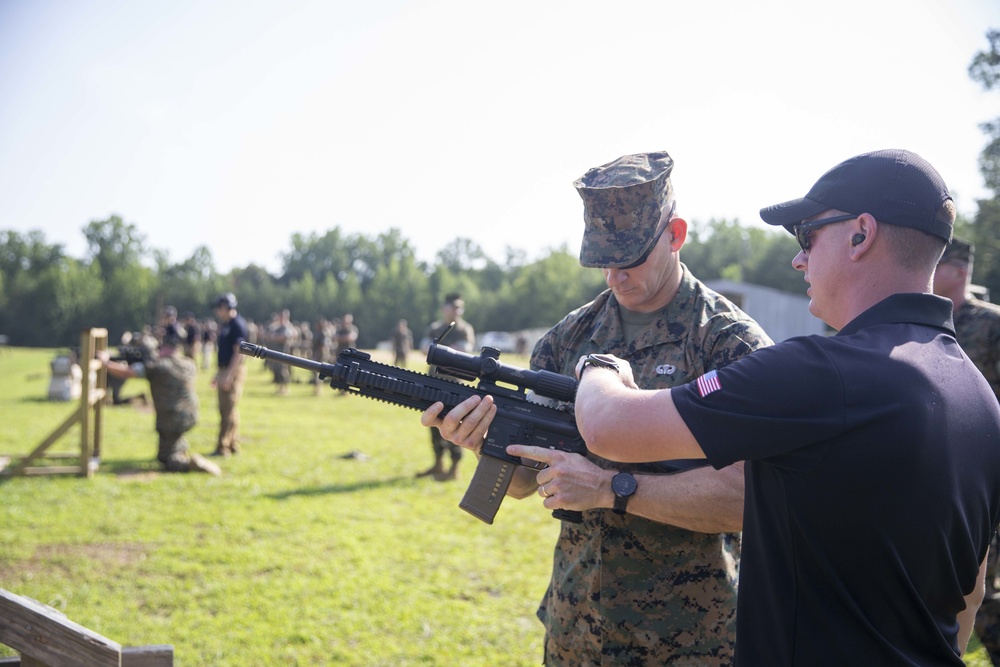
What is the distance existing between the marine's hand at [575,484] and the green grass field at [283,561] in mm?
3156

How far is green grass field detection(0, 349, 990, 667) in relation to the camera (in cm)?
525

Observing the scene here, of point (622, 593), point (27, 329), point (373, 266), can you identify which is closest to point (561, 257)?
point (373, 266)

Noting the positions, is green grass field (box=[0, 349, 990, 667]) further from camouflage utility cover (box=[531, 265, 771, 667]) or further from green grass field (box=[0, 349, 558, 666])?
camouflage utility cover (box=[531, 265, 771, 667])

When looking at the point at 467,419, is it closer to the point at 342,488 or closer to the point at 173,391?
the point at 342,488

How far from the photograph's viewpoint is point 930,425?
146cm

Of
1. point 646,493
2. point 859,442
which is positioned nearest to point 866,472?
point 859,442

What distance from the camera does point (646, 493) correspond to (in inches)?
92.5

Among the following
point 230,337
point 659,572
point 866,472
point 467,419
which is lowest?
point 659,572

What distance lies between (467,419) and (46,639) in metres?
1.67

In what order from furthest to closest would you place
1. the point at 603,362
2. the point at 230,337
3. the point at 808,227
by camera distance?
the point at 230,337
the point at 603,362
the point at 808,227

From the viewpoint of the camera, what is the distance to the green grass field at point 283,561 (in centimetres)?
525

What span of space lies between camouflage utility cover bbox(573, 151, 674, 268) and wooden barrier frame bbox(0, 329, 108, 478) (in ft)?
27.7

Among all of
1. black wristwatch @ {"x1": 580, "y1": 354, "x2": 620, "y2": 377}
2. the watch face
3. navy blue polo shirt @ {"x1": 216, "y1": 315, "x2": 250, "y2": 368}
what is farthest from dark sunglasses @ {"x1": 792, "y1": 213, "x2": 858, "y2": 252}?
navy blue polo shirt @ {"x1": 216, "y1": 315, "x2": 250, "y2": 368}

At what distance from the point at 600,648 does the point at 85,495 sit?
8.77m
